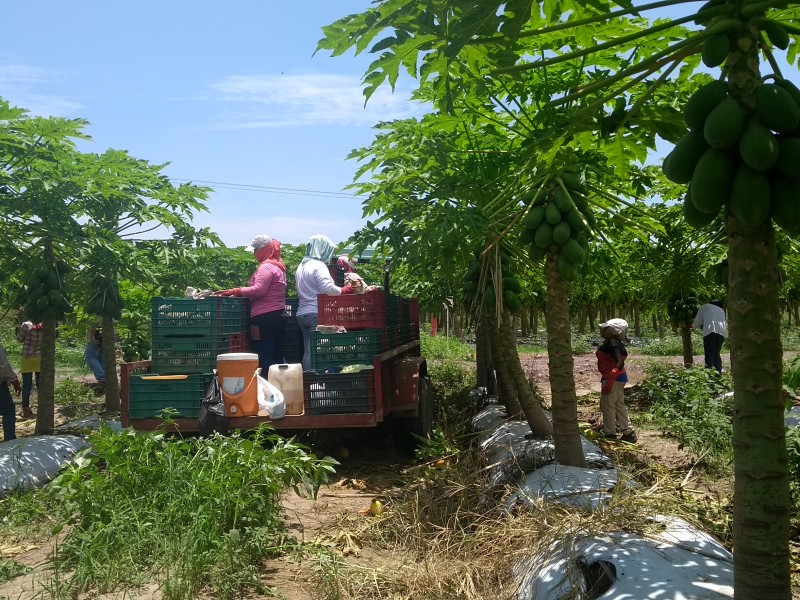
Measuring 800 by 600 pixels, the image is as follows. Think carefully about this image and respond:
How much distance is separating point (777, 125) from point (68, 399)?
46.8ft

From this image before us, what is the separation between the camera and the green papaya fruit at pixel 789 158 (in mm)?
2582

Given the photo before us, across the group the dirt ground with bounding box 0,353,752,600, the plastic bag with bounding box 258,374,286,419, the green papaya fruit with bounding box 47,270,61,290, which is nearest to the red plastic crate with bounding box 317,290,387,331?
the plastic bag with bounding box 258,374,286,419

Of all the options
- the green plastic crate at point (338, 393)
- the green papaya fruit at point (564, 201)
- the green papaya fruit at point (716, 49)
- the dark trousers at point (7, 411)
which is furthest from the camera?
the dark trousers at point (7, 411)

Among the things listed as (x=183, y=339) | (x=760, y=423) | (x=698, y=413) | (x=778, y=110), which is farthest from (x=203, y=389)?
(x=778, y=110)

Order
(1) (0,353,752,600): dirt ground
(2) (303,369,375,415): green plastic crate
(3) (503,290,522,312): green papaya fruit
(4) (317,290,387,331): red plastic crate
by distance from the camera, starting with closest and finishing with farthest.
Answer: (1) (0,353,752,600): dirt ground, (2) (303,369,375,415): green plastic crate, (4) (317,290,387,331): red plastic crate, (3) (503,290,522,312): green papaya fruit

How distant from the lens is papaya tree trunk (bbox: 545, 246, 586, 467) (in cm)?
551

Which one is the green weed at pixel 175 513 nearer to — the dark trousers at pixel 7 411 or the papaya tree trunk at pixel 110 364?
the dark trousers at pixel 7 411

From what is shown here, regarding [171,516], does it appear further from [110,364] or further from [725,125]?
[110,364]

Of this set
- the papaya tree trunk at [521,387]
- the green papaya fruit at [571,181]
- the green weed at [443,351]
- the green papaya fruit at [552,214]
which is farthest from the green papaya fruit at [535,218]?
the green weed at [443,351]

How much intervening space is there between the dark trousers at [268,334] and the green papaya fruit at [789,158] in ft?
20.2

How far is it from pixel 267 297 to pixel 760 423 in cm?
614

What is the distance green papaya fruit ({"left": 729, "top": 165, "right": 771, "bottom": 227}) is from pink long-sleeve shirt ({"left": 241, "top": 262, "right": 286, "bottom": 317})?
5.92 meters

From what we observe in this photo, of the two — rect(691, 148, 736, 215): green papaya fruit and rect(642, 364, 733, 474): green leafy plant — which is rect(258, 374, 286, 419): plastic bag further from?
rect(691, 148, 736, 215): green papaya fruit

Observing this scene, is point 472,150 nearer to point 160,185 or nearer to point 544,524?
point 544,524
